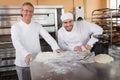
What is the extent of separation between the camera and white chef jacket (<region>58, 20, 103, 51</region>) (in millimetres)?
2189

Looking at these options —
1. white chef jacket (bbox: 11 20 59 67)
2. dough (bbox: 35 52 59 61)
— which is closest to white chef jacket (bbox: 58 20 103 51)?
white chef jacket (bbox: 11 20 59 67)

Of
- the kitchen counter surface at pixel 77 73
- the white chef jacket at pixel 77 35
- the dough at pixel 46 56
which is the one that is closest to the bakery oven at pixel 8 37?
the white chef jacket at pixel 77 35

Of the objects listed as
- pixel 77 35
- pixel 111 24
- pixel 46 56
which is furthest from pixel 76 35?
pixel 111 24

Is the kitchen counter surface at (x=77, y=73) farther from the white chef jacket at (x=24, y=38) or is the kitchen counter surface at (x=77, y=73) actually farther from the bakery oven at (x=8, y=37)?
the bakery oven at (x=8, y=37)

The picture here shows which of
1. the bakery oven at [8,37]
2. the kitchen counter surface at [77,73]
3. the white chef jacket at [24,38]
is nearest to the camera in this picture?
the kitchen counter surface at [77,73]

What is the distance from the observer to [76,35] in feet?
7.21

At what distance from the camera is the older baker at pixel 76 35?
212 cm

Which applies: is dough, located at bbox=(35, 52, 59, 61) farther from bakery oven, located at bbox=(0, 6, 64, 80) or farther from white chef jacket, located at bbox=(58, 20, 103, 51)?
bakery oven, located at bbox=(0, 6, 64, 80)

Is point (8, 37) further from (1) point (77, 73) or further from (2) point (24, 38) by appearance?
(1) point (77, 73)

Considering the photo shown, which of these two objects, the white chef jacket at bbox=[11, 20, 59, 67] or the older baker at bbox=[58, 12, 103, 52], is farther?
the older baker at bbox=[58, 12, 103, 52]

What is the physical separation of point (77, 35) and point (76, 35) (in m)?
0.01

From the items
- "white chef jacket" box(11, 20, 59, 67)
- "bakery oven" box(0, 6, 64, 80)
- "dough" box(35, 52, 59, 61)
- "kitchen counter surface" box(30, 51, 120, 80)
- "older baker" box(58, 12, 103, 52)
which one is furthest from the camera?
"bakery oven" box(0, 6, 64, 80)

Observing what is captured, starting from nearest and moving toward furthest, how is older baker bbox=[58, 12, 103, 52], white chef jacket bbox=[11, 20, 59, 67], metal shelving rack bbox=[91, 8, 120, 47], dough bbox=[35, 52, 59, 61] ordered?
dough bbox=[35, 52, 59, 61]
white chef jacket bbox=[11, 20, 59, 67]
older baker bbox=[58, 12, 103, 52]
metal shelving rack bbox=[91, 8, 120, 47]

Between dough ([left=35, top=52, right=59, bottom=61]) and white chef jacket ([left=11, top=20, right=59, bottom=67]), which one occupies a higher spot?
white chef jacket ([left=11, top=20, right=59, bottom=67])
